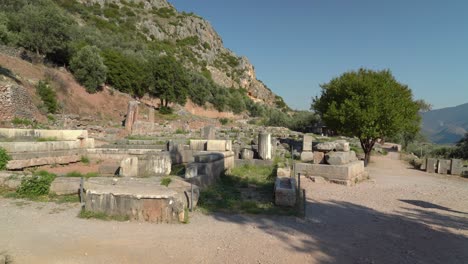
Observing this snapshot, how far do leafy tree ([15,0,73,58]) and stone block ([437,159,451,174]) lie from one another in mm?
37079

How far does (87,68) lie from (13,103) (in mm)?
15329

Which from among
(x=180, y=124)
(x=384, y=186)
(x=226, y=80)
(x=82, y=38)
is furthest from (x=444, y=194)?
(x=226, y=80)

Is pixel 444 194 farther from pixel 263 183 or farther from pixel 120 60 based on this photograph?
pixel 120 60

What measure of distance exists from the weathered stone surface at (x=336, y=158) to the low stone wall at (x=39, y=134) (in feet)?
37.6

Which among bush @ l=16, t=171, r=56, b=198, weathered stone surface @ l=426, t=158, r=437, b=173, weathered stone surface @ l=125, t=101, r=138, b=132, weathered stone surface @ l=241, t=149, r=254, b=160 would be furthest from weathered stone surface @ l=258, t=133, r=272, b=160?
weathered stone surface @ l=125, t=101, r=138, b=132

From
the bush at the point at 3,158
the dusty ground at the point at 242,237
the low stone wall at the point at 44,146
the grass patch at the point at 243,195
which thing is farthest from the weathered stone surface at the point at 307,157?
the bush at the point at 3,158

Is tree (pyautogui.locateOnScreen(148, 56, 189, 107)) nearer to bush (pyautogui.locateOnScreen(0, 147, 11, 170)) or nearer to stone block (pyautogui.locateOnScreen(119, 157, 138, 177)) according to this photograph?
bush (pyautogui.locateOnScreen(0, 147, 11, 170))

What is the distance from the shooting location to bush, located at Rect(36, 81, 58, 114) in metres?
25.1

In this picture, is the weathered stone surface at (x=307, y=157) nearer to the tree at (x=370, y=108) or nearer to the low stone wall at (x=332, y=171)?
the low stone wall at (x=332, y=171)

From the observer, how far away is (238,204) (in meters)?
7.76

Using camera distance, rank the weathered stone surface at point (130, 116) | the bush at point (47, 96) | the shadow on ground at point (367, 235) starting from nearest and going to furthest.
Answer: the shadow on ground at point (367, 235) → the bush at point (47, 96) → the weathered stone surface at point (130, 116)

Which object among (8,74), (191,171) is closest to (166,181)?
(191,171)

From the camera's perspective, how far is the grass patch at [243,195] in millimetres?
7391

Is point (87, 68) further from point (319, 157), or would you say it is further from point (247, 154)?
point (319, 157)
